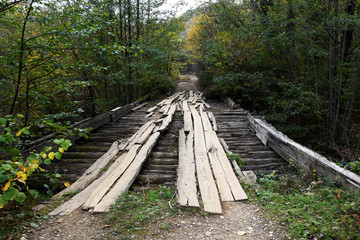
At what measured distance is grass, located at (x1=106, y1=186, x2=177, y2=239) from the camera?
2477 mm

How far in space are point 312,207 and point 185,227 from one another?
1676mm

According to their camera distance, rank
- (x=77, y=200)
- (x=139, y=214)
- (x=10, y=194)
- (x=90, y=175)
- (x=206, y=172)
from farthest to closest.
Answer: (x=90, y=175) → (x=206, y=172) → (x=77, y=200) → (x=139, y=214) → (x=10, y=194)

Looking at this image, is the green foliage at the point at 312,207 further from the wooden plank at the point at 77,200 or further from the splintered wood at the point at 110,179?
the wooden plank at the point at 77,200

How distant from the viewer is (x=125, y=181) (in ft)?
11.3

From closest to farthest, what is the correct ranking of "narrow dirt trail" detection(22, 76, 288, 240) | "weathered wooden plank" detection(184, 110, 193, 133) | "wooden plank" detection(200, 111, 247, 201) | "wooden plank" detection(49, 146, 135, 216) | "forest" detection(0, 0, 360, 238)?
"narrow dirt trail" detection(22, 76, 288, 240)
"wooden plank" detection(49, 146, 135, 216)
"wooden plank" detection(200, 111, 247, 201)
"forest" detection(0, 0, 360, 238)
"weathered wooden plank" detection(184, 110, 193, 133)

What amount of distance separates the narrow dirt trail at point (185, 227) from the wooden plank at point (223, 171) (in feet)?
1.26

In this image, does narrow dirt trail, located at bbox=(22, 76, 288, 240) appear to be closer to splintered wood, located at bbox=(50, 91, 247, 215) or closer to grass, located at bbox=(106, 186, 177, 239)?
grass, located at bbox=(106, 186, 177, 239)

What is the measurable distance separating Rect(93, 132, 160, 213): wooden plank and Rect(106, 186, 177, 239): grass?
0.11 metres

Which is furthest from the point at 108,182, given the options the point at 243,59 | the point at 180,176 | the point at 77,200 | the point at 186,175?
the point at 243,59

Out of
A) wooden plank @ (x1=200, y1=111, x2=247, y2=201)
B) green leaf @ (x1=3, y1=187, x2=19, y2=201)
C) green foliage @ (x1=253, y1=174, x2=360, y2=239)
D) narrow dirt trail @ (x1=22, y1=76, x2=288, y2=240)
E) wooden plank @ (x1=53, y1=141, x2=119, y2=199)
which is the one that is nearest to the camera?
green leaf @ (x1=3, y1=187, x2=19, y2=201)

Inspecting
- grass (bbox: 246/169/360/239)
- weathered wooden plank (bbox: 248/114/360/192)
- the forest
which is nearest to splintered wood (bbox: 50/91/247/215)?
grass (bbox: 246/169/360/239)

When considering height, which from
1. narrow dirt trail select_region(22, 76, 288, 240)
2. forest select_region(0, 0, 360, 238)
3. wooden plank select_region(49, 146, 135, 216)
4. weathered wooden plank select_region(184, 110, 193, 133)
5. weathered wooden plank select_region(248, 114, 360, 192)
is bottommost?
narrow dirt trail select_region(22, 76, 288, 240)

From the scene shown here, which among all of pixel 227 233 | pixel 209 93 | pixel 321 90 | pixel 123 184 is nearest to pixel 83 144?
pixel 123 184

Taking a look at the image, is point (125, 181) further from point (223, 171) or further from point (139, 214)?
point (223, 171)
